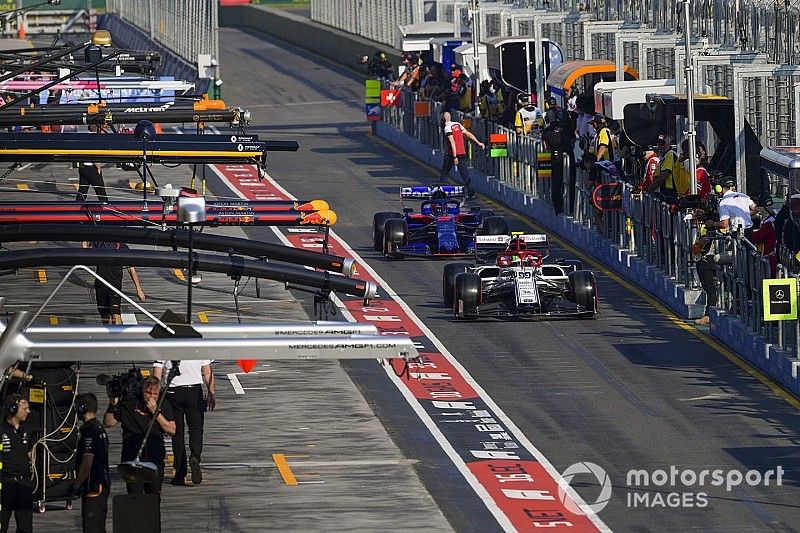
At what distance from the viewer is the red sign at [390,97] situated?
5306 cm

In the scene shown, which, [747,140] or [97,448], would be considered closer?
[97,448]

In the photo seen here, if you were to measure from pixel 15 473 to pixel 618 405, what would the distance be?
8.56m

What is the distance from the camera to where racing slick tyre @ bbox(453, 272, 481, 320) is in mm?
28125

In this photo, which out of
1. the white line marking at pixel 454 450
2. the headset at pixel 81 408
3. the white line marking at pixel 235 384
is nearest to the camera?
the headset at pixel 81 408

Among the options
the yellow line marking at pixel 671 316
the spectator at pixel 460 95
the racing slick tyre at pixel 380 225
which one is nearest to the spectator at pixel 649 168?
the yellow line marking at pixel 671 316

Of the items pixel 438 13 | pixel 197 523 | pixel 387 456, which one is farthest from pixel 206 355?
pixel 438 13

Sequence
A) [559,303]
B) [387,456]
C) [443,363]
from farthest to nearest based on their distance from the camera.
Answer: [559,303] < [443,363] < [387,456]

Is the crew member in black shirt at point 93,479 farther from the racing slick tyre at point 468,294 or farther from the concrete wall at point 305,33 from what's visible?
the concrete wall at point 305,33

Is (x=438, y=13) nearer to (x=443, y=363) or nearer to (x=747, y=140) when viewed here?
(x=747, y=140)

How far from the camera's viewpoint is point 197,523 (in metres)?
18.0

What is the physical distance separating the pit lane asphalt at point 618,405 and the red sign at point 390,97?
1676 cm

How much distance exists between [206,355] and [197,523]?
4360mm

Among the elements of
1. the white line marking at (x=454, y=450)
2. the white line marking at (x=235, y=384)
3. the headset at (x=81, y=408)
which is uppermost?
the headset at (x=81, y=408)

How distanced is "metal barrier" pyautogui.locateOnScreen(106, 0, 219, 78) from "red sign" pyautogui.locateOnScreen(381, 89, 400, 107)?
37.5ft
